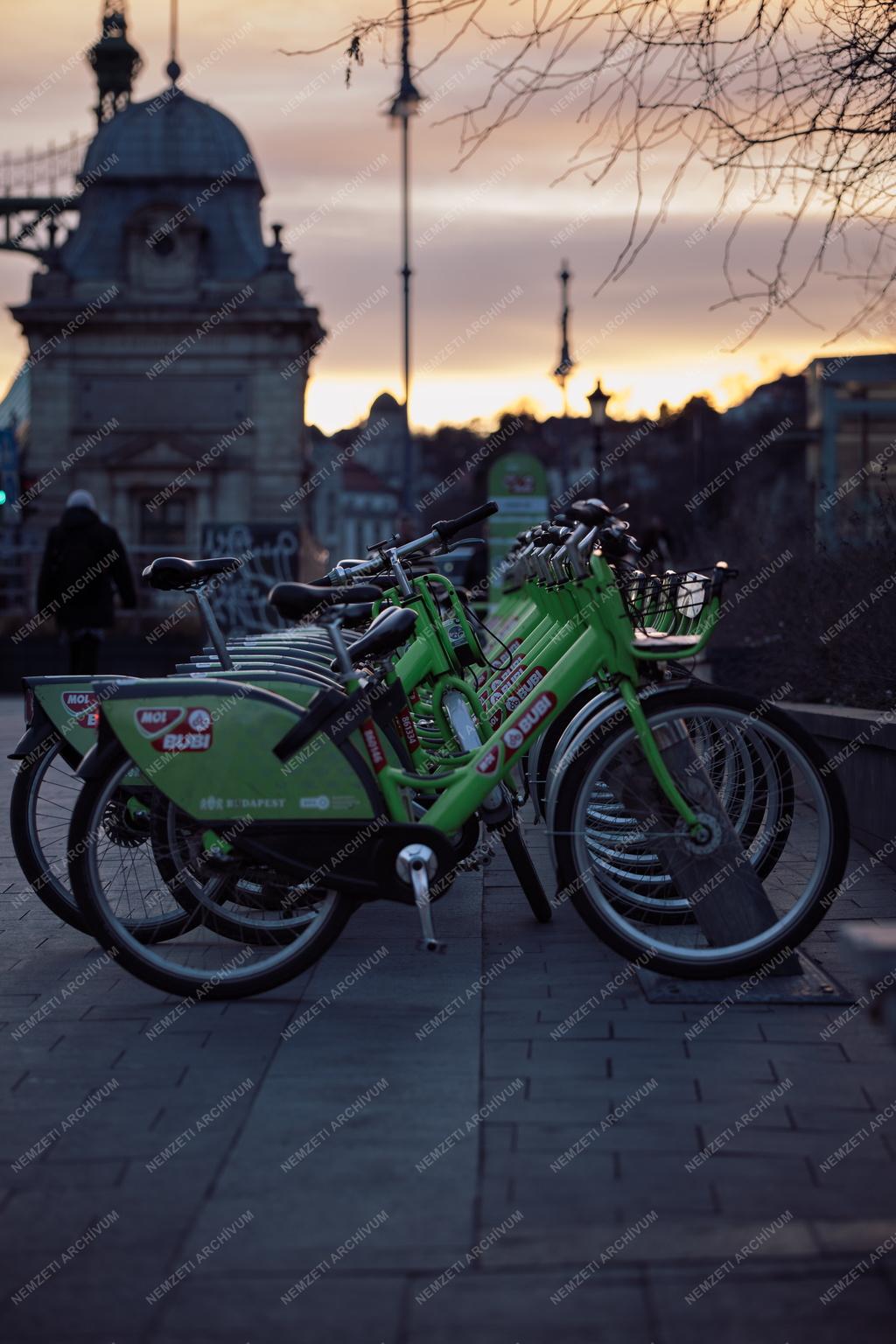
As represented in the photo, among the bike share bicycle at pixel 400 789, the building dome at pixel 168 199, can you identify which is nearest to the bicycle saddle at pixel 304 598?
the bike share bicycle at pixel 400 789

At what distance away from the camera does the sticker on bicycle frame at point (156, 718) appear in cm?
496

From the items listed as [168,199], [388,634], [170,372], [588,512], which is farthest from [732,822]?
[168,199]

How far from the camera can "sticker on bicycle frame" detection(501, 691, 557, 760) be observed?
17.0 ft

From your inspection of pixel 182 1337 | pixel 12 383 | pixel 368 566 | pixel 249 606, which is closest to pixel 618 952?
pixel 368 566

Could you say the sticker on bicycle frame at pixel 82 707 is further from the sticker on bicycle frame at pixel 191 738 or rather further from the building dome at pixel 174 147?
the building dome at pixel 174 147

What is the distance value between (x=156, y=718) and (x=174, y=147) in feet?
185

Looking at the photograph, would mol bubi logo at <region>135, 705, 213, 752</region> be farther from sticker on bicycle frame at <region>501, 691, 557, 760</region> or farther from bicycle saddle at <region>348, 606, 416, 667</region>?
sticker on bicycle frame at <region>501, 691, 557, 760</region>

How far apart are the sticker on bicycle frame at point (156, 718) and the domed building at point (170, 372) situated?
49115 millimetres

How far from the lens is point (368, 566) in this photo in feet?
20.7

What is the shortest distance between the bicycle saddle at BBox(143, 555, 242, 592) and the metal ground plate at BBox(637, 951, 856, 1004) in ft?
6.68

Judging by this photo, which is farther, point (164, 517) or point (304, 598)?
point (164, 517)

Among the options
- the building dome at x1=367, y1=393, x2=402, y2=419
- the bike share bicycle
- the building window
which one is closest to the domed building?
the building window

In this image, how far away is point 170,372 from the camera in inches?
2168

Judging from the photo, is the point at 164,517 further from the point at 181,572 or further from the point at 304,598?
the point at 304,598
